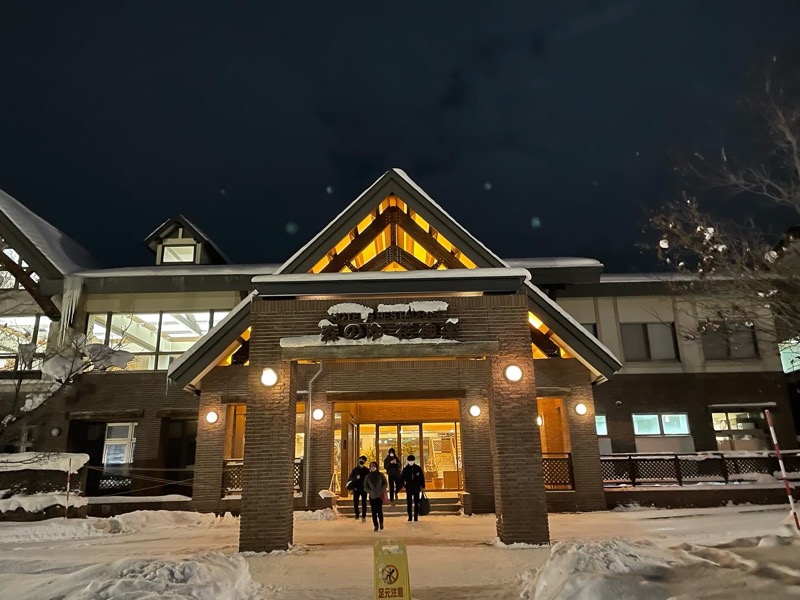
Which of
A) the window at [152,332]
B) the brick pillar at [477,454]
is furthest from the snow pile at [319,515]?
the window at [152,332]

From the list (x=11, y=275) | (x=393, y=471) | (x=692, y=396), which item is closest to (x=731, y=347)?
(x=692, y=396)

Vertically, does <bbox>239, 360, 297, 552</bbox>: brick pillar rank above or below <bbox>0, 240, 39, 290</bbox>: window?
below

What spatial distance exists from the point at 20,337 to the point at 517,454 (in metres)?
19.3

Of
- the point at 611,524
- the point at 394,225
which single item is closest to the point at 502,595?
the point at 611,524

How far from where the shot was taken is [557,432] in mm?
18734

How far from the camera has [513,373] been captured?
35.8 ft

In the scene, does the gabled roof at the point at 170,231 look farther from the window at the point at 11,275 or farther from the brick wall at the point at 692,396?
the brick wall at the point at 692,396

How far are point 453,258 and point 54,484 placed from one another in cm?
1217

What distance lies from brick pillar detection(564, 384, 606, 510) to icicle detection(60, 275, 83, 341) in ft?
57.9

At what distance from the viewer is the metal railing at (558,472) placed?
55.7ft

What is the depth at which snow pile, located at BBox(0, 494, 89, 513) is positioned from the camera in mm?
14891

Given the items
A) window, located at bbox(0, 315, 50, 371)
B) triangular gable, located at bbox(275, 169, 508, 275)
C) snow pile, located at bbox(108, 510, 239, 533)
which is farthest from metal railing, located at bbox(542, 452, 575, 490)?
window, located at bbox(0, 315, 50, 371)

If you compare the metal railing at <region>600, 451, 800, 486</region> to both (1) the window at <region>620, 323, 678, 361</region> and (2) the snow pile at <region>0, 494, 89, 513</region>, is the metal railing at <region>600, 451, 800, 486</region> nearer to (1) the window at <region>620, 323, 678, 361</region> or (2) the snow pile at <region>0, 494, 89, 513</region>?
(1) the window at <region>620, 323, 678, 361</region>

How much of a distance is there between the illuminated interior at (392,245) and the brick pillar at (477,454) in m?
5.08
